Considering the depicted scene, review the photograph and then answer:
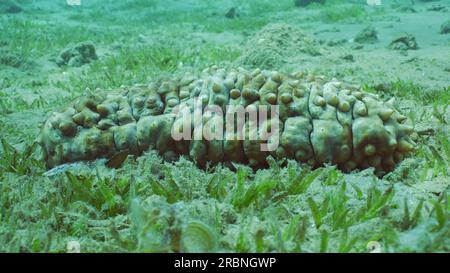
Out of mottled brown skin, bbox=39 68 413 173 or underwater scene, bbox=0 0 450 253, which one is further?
mottled brown skin, bbox=39 68 413 173

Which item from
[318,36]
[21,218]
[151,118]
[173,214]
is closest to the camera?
[173,214]

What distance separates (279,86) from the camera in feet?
13.0

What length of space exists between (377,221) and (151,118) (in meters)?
2.11

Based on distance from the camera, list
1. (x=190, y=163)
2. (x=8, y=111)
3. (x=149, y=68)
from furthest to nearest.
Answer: (x=149, y=68), (x=8, y=111), (x=190, y=163)

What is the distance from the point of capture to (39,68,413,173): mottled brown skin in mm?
3668

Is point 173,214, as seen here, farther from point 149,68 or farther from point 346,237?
point 149,68

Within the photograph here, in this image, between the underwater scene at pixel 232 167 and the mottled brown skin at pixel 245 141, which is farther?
the mottled brown skin at pixel 245 141

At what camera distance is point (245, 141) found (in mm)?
3711

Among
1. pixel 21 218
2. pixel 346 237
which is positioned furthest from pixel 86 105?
pixel 346 237

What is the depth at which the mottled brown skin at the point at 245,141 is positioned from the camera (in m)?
3.67

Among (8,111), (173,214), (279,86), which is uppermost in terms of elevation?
(279,86)

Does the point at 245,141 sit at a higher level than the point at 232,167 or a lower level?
higher

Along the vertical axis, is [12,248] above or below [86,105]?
below

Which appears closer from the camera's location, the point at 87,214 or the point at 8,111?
the point at 87,214
